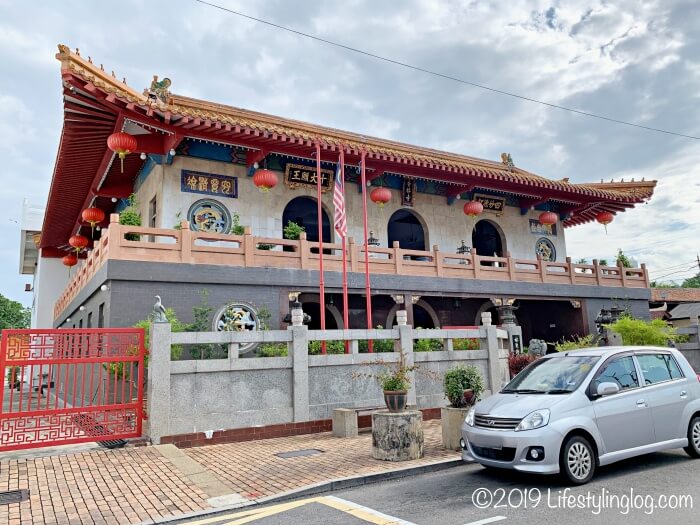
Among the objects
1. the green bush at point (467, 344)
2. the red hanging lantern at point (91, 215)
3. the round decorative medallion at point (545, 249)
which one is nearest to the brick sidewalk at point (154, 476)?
the green bush at point (467, 344)

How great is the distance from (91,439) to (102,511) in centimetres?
307

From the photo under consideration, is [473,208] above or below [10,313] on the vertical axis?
below

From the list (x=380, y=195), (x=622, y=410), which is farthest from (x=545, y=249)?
(x=622, y=410)

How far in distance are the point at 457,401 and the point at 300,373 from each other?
290cm

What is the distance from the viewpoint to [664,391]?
6.73 m

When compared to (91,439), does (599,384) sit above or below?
above

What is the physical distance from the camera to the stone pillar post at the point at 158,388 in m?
8.26

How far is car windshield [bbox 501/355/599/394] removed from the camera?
6438mm

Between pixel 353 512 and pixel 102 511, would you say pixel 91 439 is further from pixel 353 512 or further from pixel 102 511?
pixel 353 512

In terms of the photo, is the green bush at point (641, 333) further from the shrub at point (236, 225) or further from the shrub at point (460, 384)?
the shrub at point (236, 225)

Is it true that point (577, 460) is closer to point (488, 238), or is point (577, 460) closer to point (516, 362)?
point (516, 362)

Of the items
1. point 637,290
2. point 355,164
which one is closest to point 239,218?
point 355,164

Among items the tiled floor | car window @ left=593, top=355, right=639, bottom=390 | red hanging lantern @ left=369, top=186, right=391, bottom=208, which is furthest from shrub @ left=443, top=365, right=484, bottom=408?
red hanging lantern @ left=369, top=186, right=391, bottom=208

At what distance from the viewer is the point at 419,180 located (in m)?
17.7
